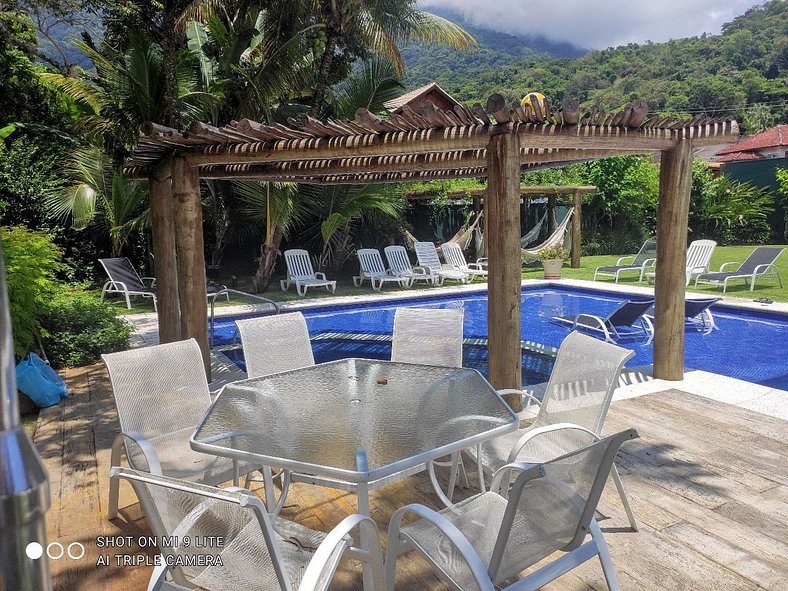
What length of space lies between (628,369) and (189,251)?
15.4ft

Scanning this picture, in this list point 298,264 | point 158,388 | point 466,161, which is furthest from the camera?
point 298,264

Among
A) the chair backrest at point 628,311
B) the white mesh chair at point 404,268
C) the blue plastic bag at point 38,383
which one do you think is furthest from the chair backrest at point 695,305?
the white mesh chair at point 404,268

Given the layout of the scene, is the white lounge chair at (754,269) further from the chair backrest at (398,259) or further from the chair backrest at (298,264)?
the chair backrest at (298,264)

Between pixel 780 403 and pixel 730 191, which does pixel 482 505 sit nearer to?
pixel 780 403

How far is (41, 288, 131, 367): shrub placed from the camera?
686 cm

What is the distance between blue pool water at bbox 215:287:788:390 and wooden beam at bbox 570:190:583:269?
3.88 metres

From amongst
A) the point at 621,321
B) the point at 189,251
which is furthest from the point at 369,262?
the point at 189,251

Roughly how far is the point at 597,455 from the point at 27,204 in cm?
1382

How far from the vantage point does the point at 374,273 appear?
14.0 m

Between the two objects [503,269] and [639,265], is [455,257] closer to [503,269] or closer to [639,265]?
[639,265]

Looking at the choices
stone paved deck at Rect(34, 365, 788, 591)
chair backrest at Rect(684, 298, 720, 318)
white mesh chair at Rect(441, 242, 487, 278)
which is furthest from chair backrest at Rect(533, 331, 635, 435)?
white mesh chair at Rect(441, 242, 487, 278)

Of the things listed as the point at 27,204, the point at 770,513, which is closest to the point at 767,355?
the point at 770,513

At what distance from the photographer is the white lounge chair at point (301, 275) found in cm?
1305

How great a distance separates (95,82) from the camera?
1170 cm
